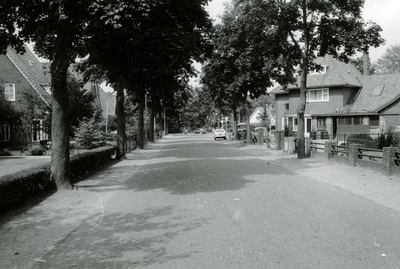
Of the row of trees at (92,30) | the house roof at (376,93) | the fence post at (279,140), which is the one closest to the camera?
the row of trees at (92,30)

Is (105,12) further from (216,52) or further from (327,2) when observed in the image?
(216,52)

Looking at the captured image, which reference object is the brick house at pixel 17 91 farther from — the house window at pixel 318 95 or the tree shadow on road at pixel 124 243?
the house window at pixel 318 95

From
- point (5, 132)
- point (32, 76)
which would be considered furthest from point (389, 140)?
point (32, 76)

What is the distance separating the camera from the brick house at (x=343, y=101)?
124ft

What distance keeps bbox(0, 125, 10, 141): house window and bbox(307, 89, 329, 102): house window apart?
99.4 feet

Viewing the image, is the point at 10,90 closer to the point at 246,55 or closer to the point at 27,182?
the point at 246,55

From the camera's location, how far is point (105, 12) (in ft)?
33.9

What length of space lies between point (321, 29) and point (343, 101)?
22171mm

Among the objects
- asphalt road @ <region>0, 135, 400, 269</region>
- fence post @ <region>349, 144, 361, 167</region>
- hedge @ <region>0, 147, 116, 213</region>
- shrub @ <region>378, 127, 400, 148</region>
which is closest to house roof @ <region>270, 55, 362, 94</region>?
shrub @ <region>378, 127, 400, 148</region>

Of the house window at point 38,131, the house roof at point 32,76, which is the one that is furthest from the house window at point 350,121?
the house window at point 38,131

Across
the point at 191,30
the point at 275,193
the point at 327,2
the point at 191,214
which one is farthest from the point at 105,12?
the point at 327,2

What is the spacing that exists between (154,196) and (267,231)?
4563mm

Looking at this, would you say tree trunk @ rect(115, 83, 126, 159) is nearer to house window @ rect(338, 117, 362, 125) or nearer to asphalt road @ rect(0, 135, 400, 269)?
asphalt road @ rect(0, 135, 400, 269)

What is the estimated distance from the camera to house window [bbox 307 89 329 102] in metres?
42.7
